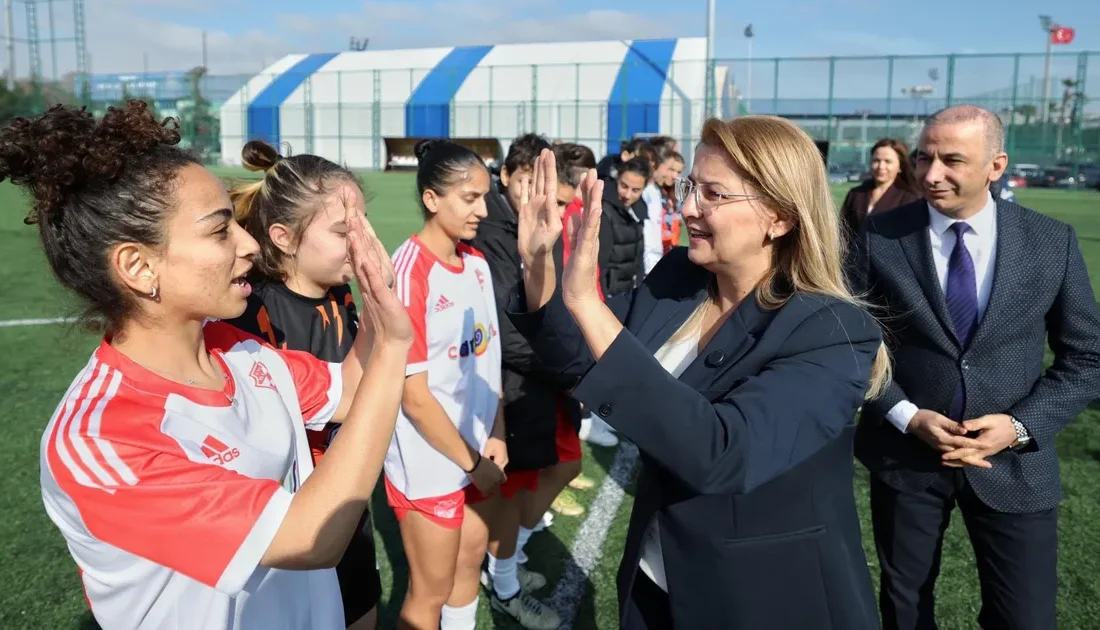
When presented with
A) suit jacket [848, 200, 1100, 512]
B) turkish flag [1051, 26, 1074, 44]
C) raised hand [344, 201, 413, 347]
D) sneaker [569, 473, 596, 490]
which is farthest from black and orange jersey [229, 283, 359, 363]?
turkish flag [1051, 26, 1074, 44]

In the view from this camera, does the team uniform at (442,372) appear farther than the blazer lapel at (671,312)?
Answer: Yes

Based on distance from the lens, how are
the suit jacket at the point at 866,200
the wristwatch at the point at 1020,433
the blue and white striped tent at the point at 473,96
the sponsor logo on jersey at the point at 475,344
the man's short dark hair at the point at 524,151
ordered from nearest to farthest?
the wristwatch at the point at 1020,433 < the sponsor logo on jersey at the point at 475,344 < the man's short dark hair at the point at 524,151 < the suit jacket at the point at 866,200 < the blue and white striped tent at the point at 473,96

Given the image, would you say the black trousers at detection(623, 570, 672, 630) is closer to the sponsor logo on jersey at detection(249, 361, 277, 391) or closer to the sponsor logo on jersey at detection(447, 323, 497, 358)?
the sponsor logo on jersey at detection(249, 361, 277, 391)

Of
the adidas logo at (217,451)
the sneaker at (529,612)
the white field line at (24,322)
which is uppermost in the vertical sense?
the adidas logo at (217,451)

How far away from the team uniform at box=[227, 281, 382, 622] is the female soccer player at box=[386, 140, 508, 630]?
0.95 feet

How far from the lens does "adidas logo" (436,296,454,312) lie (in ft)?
9.81

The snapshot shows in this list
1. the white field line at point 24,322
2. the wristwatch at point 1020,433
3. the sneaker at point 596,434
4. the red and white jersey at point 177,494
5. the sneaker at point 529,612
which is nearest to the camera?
the red and white jersey at point 177,494

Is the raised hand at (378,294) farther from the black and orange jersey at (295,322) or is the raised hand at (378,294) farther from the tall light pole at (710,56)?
the tall light pole at (710,56)

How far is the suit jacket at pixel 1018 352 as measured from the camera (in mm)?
2592

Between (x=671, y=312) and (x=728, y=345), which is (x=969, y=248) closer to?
(x=671, y=312)

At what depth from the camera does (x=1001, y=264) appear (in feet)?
8.57

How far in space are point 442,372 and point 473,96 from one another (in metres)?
38.6

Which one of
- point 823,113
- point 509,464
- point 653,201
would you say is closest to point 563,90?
point 823,113

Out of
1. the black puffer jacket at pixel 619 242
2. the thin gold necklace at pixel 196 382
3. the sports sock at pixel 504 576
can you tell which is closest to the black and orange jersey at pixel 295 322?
the thin gold necklace at pixel 196 382
